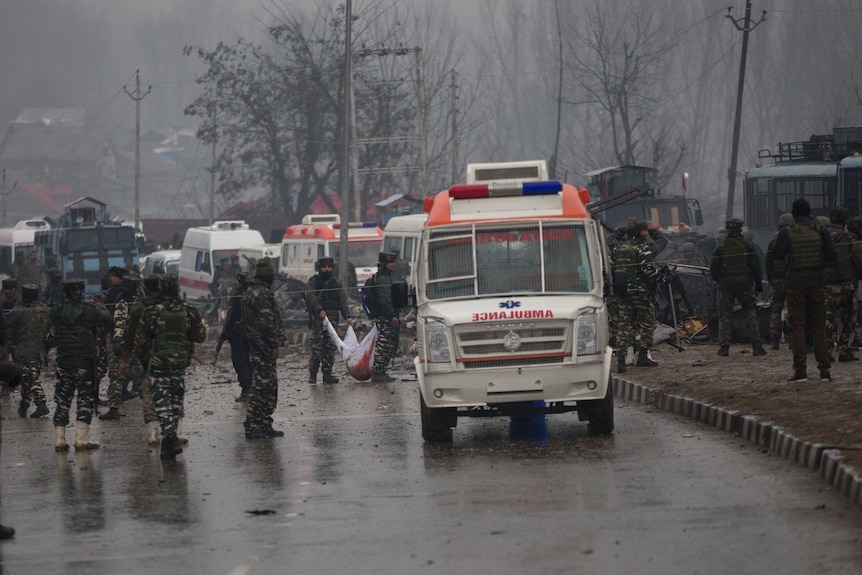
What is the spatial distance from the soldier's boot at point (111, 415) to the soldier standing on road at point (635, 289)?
6.43m

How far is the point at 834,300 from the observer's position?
17172 mm

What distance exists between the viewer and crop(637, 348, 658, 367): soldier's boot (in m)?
18.4

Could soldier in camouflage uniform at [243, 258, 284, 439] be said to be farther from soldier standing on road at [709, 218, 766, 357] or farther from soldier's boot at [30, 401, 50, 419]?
soldier standing on road at [709, 218, 766, 357]

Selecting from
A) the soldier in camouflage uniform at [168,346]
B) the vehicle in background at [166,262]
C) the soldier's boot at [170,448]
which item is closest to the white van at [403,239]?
the vehicle in background at [166,262]

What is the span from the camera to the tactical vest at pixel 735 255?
18422 mm

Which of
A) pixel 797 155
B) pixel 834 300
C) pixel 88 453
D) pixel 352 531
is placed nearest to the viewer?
pixel 352 531

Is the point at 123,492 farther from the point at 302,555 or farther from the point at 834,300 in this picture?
the point at 834,300

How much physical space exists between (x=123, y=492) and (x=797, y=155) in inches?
1024

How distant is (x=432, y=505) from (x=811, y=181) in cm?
2291

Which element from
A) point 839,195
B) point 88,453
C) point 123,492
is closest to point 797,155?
point 839,195

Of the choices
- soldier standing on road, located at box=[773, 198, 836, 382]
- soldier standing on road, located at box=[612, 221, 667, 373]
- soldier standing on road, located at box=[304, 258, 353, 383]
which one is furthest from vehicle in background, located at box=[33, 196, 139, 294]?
soldier standing on road, located at box=[773, 198, 836, 382]

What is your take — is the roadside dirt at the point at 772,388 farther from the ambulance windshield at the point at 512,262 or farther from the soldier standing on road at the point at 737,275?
the ambulance windshield at the point at 512,262

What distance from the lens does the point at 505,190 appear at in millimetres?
13516

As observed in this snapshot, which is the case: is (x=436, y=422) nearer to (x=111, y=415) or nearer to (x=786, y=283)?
(x=786, y=283)
